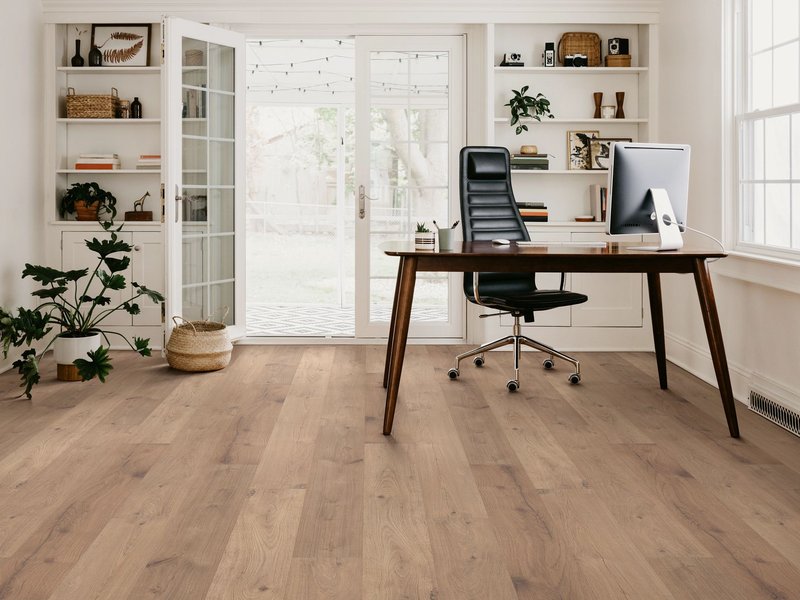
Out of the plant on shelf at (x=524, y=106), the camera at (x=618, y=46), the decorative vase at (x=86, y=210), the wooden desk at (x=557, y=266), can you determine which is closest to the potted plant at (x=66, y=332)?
the decorative vase at (x=86, y=210)

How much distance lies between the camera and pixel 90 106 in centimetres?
539

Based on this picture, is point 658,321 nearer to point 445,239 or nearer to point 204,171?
point 445,239

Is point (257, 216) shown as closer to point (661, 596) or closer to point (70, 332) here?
point (70, 332)

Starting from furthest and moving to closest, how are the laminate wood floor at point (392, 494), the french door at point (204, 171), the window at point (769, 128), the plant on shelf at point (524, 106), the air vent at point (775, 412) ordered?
the plant on shelf at point (524, 106), the french door at point (204, 171), the window at point (769, 128), the air vent at point (775, 412), the laminate wood floor at point (392, 494)

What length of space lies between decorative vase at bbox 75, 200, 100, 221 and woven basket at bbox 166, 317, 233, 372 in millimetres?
1210

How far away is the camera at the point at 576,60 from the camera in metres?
5.45

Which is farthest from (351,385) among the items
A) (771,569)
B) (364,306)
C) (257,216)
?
(257,216)

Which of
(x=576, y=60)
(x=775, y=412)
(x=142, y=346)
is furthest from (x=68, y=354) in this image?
(x=576, y=60)

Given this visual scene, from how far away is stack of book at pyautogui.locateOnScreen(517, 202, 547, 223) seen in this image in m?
5.39

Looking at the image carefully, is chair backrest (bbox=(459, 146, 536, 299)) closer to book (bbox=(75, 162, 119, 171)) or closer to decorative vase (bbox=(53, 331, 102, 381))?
decorative vase (bbox=(53, 331, 102, 381))

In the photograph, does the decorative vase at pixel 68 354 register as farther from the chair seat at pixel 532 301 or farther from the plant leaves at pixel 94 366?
the chair seat at pixel 532 301

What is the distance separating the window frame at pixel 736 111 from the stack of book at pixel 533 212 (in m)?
1.38

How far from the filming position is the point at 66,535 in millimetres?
2297

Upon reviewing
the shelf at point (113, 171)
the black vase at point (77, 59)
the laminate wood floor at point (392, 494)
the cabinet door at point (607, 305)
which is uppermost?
the black vase at point (77, 59)
